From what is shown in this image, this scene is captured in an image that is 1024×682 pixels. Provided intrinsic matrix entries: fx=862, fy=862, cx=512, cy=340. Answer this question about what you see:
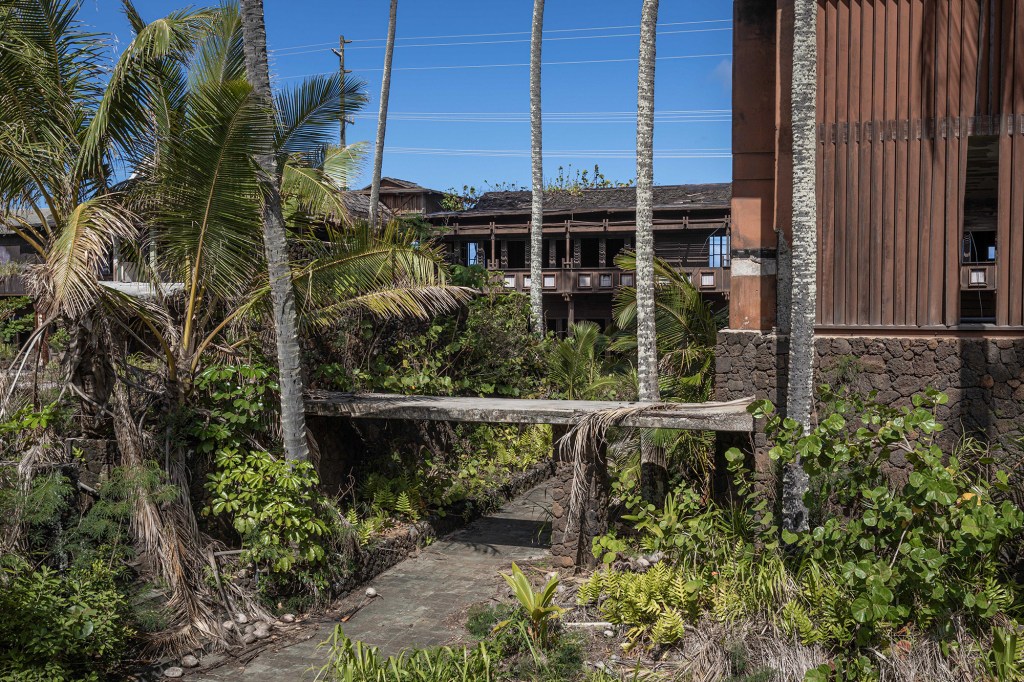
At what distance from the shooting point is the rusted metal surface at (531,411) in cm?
844

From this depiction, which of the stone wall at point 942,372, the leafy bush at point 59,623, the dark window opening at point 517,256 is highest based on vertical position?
the dark window opening at point 517,256

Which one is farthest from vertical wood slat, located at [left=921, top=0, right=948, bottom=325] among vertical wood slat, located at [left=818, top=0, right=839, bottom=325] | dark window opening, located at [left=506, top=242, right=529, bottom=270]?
dark window opening, located at [left=506, top=242, right=529, bottom=270]

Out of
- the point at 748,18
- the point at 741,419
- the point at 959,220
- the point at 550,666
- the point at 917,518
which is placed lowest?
the point at 550,666

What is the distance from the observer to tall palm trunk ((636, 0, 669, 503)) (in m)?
9.96

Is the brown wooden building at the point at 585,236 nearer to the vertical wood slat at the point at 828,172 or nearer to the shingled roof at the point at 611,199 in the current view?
the shingled roof at the point at 611,199

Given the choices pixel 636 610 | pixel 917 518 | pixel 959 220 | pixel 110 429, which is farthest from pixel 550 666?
pixel 959 220

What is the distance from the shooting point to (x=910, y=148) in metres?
8.55

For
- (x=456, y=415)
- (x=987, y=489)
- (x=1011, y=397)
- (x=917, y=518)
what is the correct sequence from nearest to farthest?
(x=917, y=518)
(x=987, y=489)
(x=1011, y=397)
(x=456, y=415)

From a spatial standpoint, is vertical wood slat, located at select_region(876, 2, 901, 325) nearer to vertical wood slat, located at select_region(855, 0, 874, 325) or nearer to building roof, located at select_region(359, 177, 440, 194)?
vertical wood slat, located at select_region(855, 0, 874, 325)

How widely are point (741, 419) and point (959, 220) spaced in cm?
287

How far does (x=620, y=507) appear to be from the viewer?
377 inches


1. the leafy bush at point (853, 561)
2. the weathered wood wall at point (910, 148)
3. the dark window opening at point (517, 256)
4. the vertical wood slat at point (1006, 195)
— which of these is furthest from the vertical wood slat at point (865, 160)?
the dark window opening at point (517, 256)

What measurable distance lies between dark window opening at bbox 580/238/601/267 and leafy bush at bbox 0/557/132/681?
23518 millimetres

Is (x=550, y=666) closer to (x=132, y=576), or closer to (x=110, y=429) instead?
(x=132, y=576)
